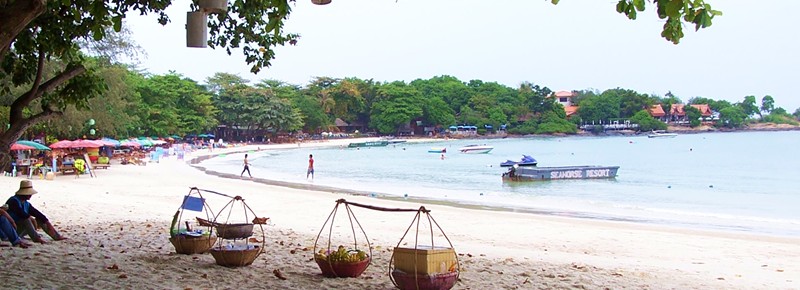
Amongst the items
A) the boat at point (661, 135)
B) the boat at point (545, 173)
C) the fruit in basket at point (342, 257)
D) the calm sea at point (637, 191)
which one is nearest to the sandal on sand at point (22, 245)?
the fruit in basket at point (342, 257)

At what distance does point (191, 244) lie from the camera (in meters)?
7.36

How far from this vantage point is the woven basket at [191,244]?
7.35 metres

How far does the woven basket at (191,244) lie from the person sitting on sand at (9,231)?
1541 mm

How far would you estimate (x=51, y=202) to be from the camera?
13.6 m

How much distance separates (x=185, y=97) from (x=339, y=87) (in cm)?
2990

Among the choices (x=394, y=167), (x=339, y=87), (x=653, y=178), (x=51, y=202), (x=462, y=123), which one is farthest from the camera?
(x=462, y=123)

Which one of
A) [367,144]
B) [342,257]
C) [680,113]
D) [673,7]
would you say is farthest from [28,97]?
[680,113]

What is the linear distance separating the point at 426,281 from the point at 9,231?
4.65 meters

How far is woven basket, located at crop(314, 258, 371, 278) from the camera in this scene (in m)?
6.42

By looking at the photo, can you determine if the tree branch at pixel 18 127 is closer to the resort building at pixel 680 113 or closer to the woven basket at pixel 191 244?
the woven basket at pixel 191 244

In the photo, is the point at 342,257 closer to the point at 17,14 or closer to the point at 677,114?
the point at 17,14

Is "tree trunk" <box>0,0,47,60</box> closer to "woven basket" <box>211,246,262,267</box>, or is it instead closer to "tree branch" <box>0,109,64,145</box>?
"tree branch" <box>0,109,64,145</box>

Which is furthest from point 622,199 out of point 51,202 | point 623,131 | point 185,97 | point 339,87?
point 623,131

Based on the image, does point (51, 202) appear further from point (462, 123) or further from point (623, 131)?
point (623, 131)
